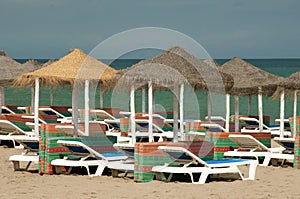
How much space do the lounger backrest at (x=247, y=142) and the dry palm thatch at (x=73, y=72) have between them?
8.93 ft

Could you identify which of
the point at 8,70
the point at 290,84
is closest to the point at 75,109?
the point at 290,84

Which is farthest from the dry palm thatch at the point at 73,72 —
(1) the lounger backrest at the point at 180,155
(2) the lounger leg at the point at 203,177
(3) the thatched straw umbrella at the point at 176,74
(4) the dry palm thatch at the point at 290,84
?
(2) the lounger leg at the point at 203,177

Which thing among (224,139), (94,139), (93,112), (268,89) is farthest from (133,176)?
(93,112)

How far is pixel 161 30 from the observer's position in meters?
11.0

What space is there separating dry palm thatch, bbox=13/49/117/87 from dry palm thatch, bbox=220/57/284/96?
9.22 feet

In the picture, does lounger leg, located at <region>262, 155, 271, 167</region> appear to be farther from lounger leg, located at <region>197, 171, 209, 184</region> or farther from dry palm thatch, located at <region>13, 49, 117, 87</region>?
dry palm thatch, located at <region>13, 49, 117, 87</region>

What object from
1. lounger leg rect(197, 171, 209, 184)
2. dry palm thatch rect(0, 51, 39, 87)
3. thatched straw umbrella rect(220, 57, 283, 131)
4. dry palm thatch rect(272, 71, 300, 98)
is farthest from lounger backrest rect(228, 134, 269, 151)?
dry palm thatch rect(0, 51, 39, 87)

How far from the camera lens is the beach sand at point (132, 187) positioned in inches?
301

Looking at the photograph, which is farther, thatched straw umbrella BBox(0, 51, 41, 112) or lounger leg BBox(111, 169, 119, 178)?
thatched straw umbrella BBox(0, 51, 41, 112)

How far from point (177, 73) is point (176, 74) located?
0.09 feet

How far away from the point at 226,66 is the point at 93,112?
3932 millimetres

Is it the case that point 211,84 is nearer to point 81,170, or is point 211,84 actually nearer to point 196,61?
point 196,61

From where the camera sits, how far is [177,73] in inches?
430

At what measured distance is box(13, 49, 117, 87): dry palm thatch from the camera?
1191 centimetres
